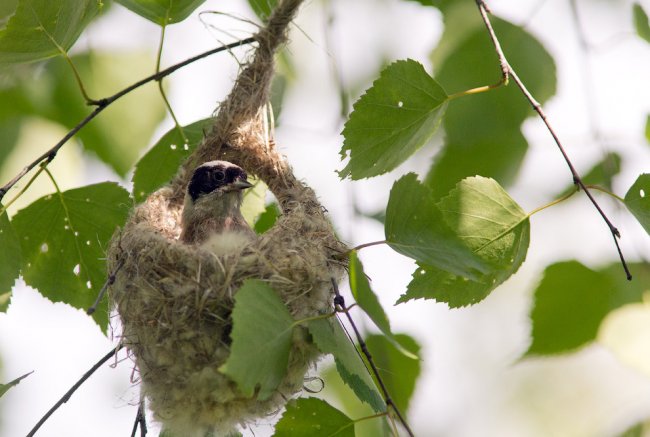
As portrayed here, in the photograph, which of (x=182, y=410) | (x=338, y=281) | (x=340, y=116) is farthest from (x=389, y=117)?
(x=340, y=116)

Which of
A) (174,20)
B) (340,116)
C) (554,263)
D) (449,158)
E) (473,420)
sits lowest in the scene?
(473,420)

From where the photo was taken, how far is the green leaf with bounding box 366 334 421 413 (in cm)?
403

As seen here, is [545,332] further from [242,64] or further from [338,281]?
[242,64]

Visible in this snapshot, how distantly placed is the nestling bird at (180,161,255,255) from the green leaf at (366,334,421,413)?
32.0 inches

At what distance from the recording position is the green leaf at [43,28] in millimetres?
2939

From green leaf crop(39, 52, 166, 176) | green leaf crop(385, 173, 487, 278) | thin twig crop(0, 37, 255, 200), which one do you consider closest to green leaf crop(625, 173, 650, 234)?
green leaf crop(385, 173, 487, 278)

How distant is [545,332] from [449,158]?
0.93 meters

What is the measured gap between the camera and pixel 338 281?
3.29 metres

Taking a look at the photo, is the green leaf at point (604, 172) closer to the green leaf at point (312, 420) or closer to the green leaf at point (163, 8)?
the green leaf at point (312, 420)

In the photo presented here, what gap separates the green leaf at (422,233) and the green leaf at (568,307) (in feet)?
2.83

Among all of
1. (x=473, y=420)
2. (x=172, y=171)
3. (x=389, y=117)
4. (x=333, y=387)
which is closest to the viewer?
(x=389, y=117)

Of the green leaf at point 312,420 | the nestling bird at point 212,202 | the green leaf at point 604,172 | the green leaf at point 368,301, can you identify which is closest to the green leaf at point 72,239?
the nestling bird at point 212,202

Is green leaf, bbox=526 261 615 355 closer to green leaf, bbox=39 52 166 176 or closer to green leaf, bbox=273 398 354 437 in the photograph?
green leaf, bbox=273 398 354 437

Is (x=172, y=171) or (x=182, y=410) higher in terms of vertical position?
(x=172, y=171)
